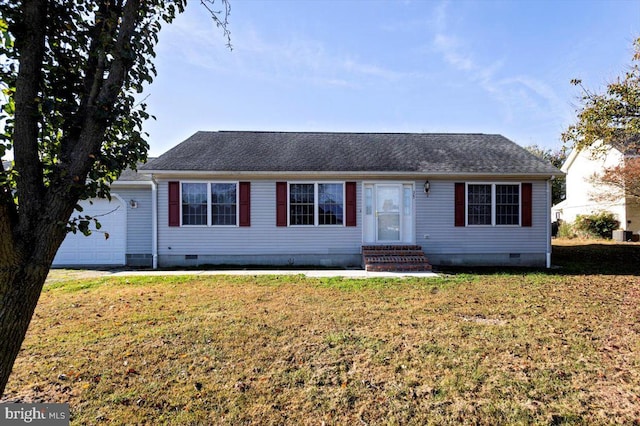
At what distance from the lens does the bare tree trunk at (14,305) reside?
167 centimetres

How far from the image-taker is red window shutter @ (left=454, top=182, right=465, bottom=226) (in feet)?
34.0

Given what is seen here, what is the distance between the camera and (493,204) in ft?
34.2

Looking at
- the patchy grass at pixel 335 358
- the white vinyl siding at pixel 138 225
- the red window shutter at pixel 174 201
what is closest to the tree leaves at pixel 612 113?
the patchy grass at pixel 335 358

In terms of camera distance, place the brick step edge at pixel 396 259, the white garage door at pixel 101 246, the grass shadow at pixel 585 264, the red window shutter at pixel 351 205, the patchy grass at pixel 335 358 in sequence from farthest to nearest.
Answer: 1. the white garage door at pixel 101 246
2. the red window shutter at pixel 351 205
3. the brick step edge at pixel 396 259
4. the grass shadow at pixel 585 264
5. the patchy grass at pixel 335 358

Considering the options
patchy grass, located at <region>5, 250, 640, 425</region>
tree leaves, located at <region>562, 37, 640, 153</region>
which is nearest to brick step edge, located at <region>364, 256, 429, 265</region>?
patchy grass, located at <region>5, 250, 640, 425</region>

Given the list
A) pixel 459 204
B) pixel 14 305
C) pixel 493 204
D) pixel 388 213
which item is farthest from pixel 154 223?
pixel 493 204

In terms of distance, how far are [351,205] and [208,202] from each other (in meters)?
4.80

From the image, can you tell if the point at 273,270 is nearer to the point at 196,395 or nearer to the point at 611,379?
the point at 196,395

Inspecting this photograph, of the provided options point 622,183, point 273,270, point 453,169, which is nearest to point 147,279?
point 273,270

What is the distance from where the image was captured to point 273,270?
31.2 feet

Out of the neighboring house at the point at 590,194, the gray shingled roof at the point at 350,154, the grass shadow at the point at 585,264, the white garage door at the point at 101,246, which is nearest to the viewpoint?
the grass shadow at the point at 585,264

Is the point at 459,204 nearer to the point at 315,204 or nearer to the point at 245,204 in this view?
the point at 315,204

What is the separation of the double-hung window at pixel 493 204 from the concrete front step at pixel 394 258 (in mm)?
2337

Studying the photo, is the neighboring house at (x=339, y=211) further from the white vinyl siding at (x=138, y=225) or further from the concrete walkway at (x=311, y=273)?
the concrete walkway at (x=311, y=273)
